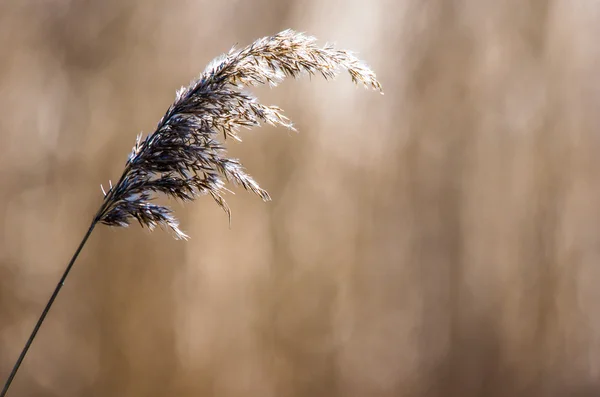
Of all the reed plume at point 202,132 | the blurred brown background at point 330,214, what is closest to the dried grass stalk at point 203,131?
the reed plume at point 202,132

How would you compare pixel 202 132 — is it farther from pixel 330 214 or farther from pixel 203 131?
pixel 330 214

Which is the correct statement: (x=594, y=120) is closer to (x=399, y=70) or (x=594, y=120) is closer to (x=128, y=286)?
(x=399, y=70)

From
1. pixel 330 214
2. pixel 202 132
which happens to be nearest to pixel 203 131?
pixel 202 132

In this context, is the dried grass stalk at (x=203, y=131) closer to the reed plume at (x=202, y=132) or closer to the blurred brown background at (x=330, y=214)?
the reed plume at (x=202, y=132)

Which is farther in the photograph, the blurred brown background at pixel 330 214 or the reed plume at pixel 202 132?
the blurred brown background at pixel 330 214

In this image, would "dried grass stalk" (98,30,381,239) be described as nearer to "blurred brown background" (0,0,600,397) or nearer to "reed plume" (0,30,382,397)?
"reed plume" (0,30,382,397)

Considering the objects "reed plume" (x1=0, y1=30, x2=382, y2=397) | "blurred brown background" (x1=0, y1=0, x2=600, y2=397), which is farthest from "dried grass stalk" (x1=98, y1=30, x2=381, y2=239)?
"blurred brown background" (x1=0, y1=0, x2=600, y2=397)

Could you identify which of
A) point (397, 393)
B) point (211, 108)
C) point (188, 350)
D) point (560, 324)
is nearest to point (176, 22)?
point (188, 350)
